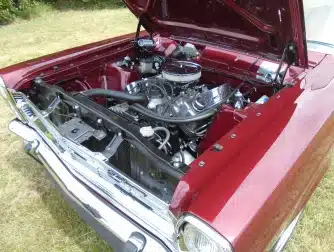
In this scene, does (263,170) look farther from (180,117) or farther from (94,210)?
(94,210)

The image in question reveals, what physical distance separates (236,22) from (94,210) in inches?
54.4

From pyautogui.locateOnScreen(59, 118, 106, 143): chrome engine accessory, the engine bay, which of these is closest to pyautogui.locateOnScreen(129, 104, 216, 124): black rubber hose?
the engine bay

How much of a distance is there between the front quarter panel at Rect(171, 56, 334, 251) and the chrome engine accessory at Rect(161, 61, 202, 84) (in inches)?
24.3

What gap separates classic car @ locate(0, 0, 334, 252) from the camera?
3.89 ft

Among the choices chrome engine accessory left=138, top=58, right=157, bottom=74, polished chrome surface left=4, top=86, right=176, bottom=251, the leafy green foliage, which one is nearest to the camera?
→ polished chrome surface left=4, top=86, right=176, bottom=251

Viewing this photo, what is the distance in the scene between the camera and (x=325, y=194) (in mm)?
2340

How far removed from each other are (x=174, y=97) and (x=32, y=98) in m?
0.93

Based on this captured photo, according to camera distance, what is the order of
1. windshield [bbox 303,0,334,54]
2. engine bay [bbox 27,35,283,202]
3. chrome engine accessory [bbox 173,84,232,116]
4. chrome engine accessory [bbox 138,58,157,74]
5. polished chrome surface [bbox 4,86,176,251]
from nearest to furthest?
1. polished chrome surface [bbox 4,86,176,251]
2. engine bay [bbox 27,35,283,202]
3. chrome engine accessory [bbox 173,84,232,116]
4. windshield [bbox 303,0,334,54]
5. chrome engine accessory [bbox 138,58,157,74]

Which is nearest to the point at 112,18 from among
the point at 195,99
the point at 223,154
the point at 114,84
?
the point at 114,84

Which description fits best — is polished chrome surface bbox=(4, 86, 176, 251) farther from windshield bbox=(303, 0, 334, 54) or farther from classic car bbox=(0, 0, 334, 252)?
windshield bbox=(303, 0, 334, 54)

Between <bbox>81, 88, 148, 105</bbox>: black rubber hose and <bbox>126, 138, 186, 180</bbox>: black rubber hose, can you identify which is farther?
<bbox>81, 88, 148, 105</bbox>: black rubber hose

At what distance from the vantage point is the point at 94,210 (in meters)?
1.54

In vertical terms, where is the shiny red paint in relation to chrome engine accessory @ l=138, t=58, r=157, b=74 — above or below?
above

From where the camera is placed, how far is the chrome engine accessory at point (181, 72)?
6.79 ft
